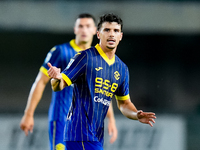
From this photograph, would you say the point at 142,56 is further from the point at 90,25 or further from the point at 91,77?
the point at 91,77

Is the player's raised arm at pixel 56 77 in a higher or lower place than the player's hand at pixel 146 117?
higher

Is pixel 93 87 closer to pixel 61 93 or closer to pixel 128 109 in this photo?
pixel 128 109

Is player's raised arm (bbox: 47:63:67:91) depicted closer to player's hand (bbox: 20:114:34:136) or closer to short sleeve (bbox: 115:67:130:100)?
short sleeve (bbox: 115:67:130:100)

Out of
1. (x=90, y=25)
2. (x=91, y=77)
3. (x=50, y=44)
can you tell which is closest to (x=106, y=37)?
(x=91, y=77)

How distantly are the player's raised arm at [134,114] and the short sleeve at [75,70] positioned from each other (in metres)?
0.63

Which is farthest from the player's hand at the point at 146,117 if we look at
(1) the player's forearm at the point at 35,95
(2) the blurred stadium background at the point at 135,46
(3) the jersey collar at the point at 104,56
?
(2) the blurred stadium background at the point at 135,46

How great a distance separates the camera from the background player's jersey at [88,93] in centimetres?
346

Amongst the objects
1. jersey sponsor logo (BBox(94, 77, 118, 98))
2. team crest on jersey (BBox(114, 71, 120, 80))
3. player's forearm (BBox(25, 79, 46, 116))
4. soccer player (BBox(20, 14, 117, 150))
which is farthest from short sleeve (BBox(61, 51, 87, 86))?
player's forearm (BBox(25, 79, 46, 116))

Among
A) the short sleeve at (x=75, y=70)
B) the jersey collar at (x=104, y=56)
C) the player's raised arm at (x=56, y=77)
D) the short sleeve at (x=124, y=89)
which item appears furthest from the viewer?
the short sleeve at (x=124, y=89)

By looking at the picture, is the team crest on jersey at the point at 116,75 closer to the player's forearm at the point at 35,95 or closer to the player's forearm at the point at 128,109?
the player's forearm at the point at 128,109

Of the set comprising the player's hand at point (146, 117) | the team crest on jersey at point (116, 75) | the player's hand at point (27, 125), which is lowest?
the player's hand at point (27, 125)

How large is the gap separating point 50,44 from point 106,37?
7.98 meters

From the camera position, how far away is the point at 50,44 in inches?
451

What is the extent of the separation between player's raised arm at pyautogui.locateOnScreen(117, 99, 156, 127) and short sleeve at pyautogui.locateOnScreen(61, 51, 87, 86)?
0.63 meters
